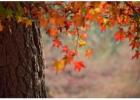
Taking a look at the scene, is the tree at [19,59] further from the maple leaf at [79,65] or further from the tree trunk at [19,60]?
the maple leaf at [79,65]

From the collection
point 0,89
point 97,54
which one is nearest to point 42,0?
point 0,89

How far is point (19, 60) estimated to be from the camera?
167cm

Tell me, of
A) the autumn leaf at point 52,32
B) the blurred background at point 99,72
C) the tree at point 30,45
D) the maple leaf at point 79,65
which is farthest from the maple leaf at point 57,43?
the blurred background at point 99,72

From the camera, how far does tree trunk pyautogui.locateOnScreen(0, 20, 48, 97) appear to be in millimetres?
1655

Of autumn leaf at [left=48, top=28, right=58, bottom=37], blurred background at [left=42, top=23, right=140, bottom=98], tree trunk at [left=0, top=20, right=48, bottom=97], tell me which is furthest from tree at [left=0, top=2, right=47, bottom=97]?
blurred background at [left=42, top=23, right=140, bottom=98]

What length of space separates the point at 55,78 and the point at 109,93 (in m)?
1.20

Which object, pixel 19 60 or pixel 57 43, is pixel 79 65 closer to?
pixel 57 43

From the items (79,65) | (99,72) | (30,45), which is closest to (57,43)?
(30,45)

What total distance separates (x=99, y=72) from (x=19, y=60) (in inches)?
258

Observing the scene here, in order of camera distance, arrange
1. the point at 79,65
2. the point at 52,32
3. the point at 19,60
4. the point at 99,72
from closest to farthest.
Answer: the point at 52,32 < the point at 19,60 < the point at 79,65 < the point at 99,72

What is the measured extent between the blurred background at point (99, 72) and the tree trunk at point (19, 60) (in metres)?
5.56

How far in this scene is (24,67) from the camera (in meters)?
1.68

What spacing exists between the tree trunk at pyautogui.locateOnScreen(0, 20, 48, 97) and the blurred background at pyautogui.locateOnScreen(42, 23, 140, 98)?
219 inches

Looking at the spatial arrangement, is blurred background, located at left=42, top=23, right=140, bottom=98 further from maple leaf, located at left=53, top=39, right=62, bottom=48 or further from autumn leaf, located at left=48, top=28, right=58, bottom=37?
autumn leaf, located at left=48, top=28, right=58, bottom=37
